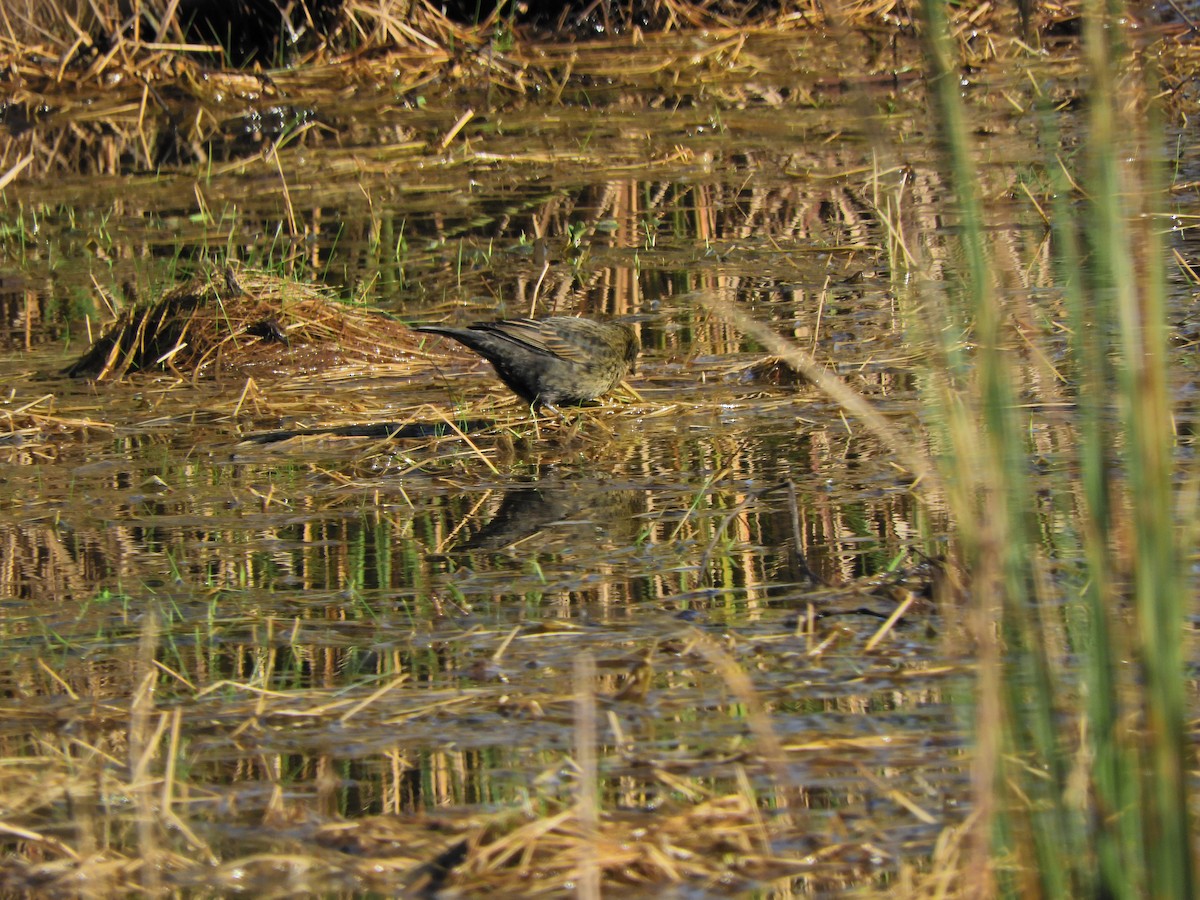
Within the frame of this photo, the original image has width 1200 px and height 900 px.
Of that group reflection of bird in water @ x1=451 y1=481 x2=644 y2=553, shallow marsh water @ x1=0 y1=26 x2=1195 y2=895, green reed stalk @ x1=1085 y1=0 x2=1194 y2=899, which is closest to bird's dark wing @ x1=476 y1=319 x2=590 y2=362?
shallow marsh water @ x1=0 y1=26 x2=1195 y2=895

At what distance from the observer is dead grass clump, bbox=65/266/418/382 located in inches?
287

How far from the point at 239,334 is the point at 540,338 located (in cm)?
173

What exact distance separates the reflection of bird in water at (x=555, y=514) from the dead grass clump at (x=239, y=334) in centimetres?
210

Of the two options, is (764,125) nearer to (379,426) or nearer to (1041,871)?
(379,426)

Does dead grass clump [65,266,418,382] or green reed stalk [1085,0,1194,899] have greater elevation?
dead grass clump [65,266,418,382]

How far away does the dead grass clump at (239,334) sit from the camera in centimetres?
728

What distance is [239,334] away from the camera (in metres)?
7.38

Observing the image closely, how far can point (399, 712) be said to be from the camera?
361 centimetres

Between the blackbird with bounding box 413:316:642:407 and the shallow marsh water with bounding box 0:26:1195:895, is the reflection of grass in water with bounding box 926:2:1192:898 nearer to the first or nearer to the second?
the shallow marsh water with bounding box 0:26:1195:895

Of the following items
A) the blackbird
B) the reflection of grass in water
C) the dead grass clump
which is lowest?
the reflection of grass in water

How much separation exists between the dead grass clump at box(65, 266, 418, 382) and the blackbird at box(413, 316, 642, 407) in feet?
3.74

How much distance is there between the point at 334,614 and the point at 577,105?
9.19m

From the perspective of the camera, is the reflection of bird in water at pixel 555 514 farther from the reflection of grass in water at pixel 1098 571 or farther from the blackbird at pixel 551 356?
the reflection of grass in water at pixel 1098 571

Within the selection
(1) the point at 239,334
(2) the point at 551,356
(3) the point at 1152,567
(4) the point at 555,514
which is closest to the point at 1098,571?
(3) the point at 1152,567
